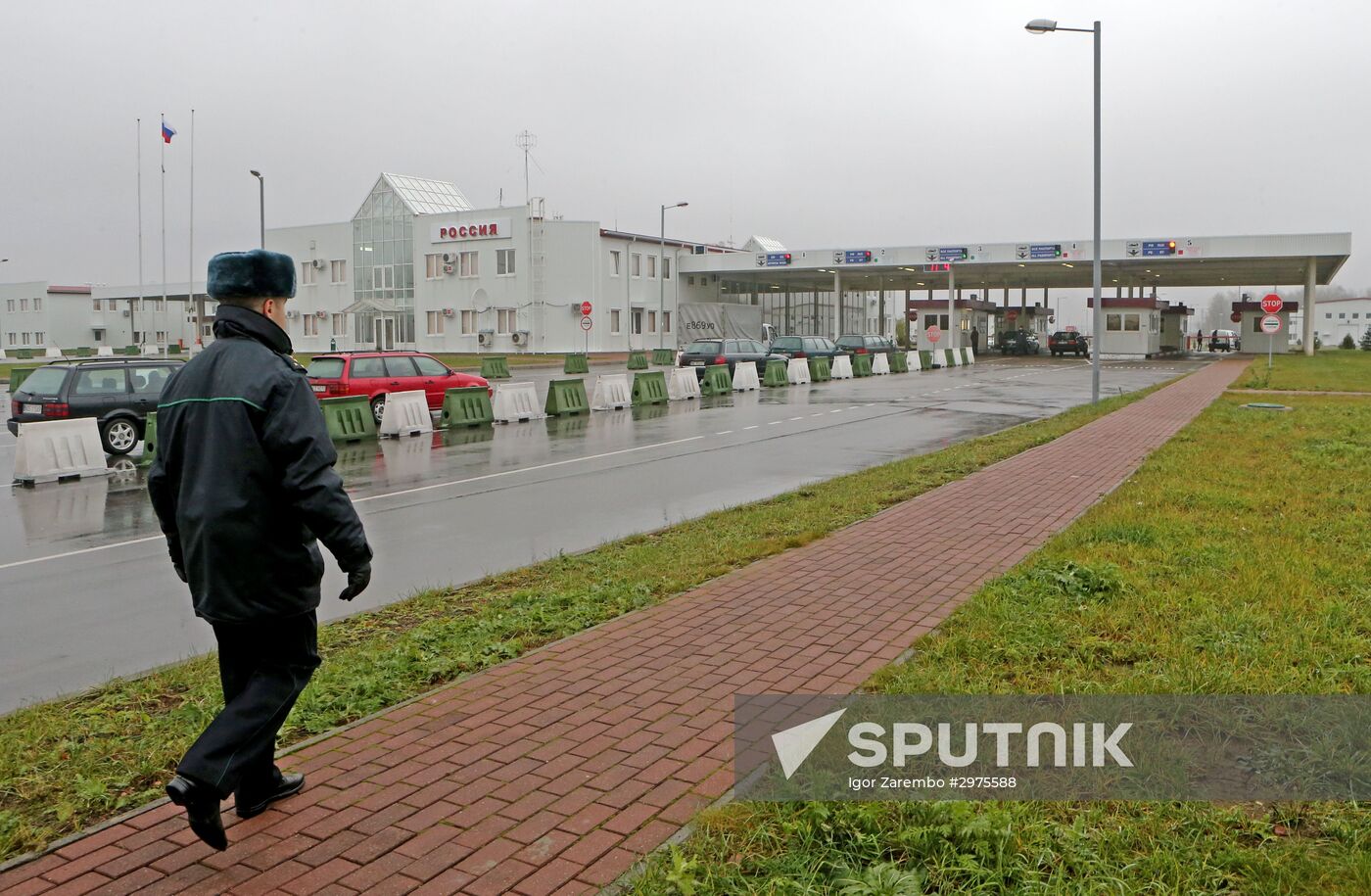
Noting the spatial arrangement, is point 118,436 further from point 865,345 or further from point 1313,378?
point 865,345

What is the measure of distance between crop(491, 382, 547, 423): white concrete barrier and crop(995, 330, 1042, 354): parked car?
166ft

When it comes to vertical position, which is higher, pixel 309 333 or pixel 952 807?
pixel 309 333

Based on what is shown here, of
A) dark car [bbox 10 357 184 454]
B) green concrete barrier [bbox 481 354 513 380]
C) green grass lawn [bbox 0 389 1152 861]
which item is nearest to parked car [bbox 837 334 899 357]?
green concrete barrier [bbox 481 354 513 380]

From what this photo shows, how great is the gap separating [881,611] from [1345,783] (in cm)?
288

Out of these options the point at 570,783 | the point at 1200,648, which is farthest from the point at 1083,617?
the point at 570,783

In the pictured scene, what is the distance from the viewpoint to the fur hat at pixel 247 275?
376 centimetres

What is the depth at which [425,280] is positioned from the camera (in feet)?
215

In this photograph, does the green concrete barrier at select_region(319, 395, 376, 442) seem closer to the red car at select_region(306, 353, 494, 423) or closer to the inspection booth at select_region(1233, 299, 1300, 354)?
the red car at select_region(306, 353, 494, 423)

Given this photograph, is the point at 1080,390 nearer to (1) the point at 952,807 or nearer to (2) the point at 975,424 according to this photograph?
(2) the point at 975,424

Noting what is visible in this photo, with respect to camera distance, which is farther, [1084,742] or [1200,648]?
[1200,648]

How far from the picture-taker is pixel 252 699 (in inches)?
146

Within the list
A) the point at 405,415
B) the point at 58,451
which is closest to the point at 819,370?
the point at 405,415

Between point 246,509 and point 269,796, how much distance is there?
3.85ft

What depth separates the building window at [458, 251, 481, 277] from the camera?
63.5 meters
